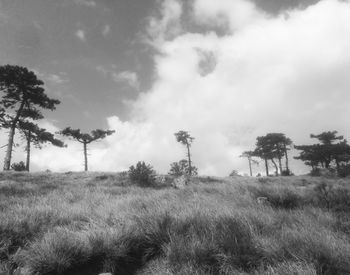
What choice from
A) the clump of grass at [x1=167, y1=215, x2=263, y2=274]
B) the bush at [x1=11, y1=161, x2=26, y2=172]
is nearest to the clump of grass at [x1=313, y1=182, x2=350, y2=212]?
the clump of grass at [x1=167, y1=215, x2=263, y2=274]

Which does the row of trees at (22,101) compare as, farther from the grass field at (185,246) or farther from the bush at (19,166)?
the grass field at (185,246)

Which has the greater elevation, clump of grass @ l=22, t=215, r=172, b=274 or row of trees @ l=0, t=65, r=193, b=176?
row of trees @ l=0, t=65, r=193, b=176

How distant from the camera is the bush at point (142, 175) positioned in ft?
41.7

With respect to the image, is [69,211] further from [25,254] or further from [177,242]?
[177,242]

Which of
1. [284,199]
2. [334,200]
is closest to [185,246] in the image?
[284,199]

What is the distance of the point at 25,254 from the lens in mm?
2707

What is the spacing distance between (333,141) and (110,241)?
44023mm

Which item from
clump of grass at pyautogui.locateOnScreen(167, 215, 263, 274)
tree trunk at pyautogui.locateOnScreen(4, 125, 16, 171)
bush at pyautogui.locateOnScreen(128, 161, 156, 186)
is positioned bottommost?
clump of grass at pyautogui.locateOnScreen(167, 215, 263, 274)

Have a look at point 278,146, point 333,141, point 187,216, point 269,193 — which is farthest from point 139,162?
point 333,141

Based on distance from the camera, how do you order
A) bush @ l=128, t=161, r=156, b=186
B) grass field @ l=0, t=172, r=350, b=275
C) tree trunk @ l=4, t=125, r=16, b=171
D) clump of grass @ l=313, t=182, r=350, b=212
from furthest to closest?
tree trunk @ l=4, t=125, r=16, b=171 → bush @ l=128, t=161, r=156, b=186 → clump of grass @ l=313, t=182, r=350, b=212 → grass field @ l=0, t=172, r=350, b=275

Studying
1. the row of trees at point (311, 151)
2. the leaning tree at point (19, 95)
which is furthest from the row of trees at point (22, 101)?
the row of trees at point (311, 151)

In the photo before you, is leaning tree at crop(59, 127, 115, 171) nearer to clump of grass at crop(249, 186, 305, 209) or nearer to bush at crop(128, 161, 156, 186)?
bush at crop(128, 161, 156, 186)

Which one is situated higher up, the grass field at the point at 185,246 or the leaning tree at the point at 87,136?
the leaning tree at the point at 87,136

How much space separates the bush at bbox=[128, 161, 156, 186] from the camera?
12.7m
